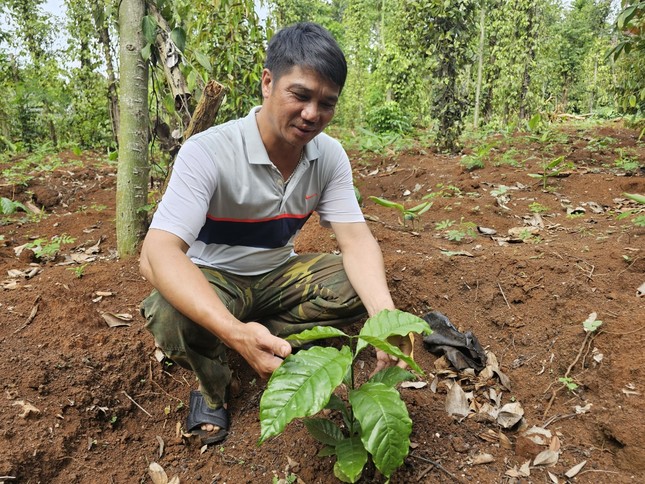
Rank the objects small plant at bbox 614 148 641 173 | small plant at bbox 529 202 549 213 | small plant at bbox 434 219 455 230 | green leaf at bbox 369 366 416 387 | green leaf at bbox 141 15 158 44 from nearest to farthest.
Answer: green leaf at bbox 369 366 416 387, green leaf at bbox 141 15 158 44, small plant at bbox 434 219 455 230, small plant at bbox 529 202 549 213, small plant at bbox 614 148 641 173

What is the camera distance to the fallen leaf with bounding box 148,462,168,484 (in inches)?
71.8

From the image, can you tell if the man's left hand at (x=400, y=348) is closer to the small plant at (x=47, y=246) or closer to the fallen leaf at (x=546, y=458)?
the fallen leaf at (x=546, y=458)

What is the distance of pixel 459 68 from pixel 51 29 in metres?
9.02

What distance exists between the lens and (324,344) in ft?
7.94

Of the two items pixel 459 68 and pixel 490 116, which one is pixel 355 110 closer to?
pixel 490 116

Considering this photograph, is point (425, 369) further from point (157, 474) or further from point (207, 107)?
point (207, 107)

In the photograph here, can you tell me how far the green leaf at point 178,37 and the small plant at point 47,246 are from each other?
1671 mm

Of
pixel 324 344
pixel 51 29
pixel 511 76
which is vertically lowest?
pixel 324 344

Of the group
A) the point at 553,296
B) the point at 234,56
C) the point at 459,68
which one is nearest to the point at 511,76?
the point at 459,68

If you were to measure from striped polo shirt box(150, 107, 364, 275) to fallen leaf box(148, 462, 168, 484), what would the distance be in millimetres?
854

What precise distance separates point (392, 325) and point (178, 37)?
7.79ft

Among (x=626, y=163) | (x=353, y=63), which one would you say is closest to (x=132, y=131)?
(x=626, y=163)

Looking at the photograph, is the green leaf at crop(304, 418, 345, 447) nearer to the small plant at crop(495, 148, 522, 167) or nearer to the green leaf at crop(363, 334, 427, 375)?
the green leaf at crop(363, 334, 427, 375)

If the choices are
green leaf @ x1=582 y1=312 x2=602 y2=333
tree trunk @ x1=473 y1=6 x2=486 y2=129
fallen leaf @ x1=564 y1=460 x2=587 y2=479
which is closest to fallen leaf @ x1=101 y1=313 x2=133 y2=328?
fallen leaf @ x1=564 y1=460 x2=587 y2=479
